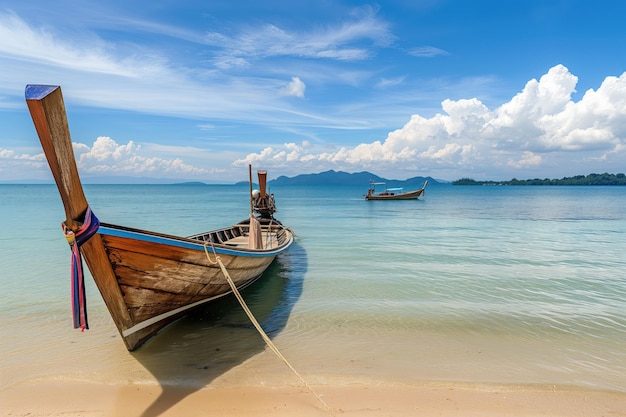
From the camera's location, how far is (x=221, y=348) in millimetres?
6504

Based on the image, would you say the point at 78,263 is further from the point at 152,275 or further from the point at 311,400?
the point at 311,400

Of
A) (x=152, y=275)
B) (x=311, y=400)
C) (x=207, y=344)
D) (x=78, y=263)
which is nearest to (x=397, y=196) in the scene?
(x=207, y=344)

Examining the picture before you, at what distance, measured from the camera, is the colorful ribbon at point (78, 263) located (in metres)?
4.07

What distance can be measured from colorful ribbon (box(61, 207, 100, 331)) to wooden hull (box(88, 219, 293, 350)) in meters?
0.27

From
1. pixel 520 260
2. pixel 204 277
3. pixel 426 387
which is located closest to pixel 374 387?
pixel 426 387

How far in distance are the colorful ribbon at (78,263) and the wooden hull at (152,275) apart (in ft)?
0.90

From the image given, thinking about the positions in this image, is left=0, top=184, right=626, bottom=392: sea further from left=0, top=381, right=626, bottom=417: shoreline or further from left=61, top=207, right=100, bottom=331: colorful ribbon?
left=61, top=207, right=100, bottom=331: colorful ribbon

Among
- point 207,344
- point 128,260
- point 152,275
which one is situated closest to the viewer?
point 128,260

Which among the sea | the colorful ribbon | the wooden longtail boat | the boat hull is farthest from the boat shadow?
the boat hull

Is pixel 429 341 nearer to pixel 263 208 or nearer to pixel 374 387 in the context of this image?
pixel 374 387

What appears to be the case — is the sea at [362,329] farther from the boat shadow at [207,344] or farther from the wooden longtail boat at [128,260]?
the wooden longtail boat at [128,260]

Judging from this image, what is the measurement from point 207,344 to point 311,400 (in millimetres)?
2481

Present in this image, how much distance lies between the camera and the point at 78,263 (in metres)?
4.13

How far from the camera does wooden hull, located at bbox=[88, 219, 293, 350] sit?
190 inches
